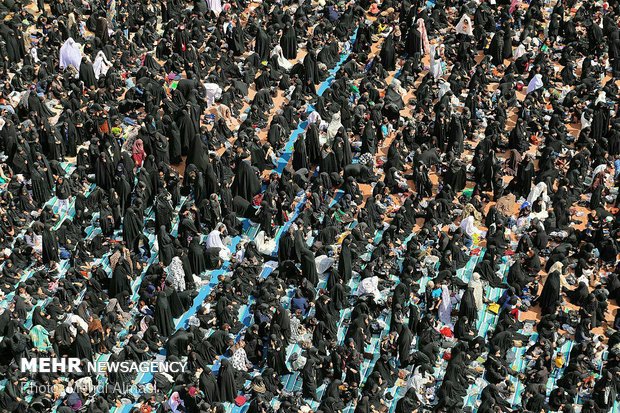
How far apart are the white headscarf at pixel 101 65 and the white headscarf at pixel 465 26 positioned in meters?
12.9

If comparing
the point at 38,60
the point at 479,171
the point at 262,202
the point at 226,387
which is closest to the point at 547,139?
the point at 479,171

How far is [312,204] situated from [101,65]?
11015 mm

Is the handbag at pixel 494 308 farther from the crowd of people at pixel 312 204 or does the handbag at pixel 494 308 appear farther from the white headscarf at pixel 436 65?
the white headscarf at pixel 436 65

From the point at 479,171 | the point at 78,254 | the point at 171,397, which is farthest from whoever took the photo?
the point at 479,171

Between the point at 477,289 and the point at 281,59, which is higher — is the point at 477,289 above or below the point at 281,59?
below

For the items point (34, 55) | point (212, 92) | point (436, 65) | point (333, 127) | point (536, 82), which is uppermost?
point (436, 65)

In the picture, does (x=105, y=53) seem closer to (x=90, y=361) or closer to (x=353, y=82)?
(x=353, y=82)

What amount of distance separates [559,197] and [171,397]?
14245 millimetres

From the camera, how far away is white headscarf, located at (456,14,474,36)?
2004 inches

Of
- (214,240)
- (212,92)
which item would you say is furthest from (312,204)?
(212,92)

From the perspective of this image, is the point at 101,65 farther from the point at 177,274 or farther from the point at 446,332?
the point at 446,332

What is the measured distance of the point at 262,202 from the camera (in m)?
42.0

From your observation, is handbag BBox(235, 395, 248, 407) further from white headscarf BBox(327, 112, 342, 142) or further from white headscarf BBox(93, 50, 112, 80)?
white headscarf BBox(93, 50, 112, 80)

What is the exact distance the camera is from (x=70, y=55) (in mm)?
48969
